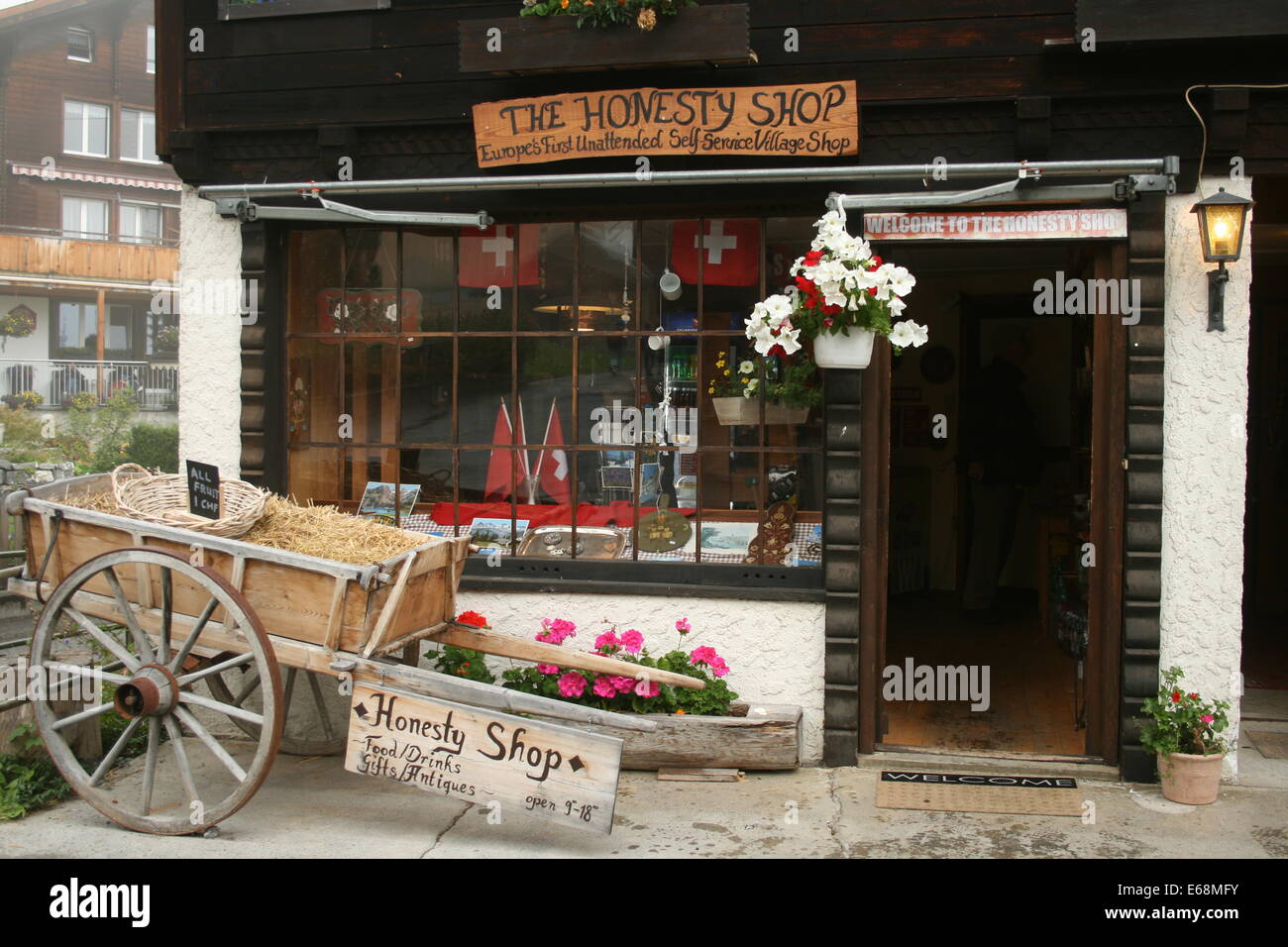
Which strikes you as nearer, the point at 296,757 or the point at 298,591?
the point at 298,591

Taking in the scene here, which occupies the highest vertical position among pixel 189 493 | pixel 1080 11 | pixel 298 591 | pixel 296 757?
pixel 1080 11

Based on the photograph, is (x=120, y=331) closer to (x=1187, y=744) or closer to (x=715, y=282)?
(x=715, y=282)

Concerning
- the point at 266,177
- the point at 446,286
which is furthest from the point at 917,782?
the point at 266,177

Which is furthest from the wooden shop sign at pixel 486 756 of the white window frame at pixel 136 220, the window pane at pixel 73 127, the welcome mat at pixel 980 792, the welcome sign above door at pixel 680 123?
the window pane at pixel 73 127

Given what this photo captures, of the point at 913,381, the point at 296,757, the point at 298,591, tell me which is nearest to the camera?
the point at 298,591

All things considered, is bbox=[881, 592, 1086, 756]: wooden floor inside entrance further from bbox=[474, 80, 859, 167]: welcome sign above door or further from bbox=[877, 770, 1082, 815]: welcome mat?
bbox=[474, 80, 859, 167]: welcome sign above door

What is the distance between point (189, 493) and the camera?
5332 millimetres

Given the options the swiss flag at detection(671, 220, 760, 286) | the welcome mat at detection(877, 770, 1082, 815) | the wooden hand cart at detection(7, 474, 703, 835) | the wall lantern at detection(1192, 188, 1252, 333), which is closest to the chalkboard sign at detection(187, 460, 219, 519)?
the wooden hand cart at detection(7, 474, 703, 835)

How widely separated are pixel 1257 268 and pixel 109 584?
7.89 m

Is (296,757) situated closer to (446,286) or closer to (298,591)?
(298,591)

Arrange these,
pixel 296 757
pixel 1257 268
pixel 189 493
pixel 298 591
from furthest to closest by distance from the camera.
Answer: pixel 1257 268 → pixel 296 757 → pixel 189 493 → pixel 298 591

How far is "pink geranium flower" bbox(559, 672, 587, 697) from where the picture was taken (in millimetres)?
5941

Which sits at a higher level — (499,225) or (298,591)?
(499,225)

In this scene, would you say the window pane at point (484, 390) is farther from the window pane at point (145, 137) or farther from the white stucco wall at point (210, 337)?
the window pane at point (145, 137)
